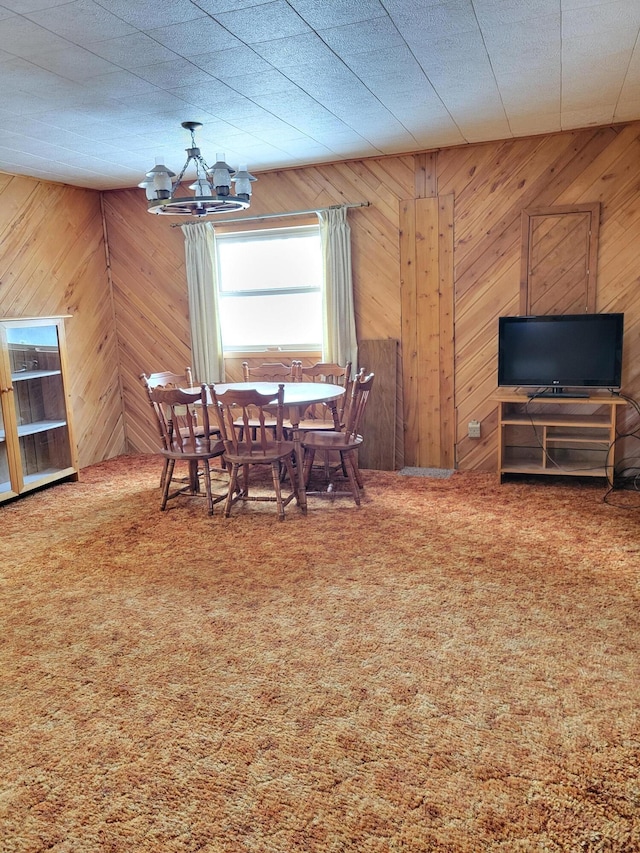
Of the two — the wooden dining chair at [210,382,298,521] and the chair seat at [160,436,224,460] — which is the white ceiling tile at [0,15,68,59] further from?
the chair seat at [160,436,224,460]

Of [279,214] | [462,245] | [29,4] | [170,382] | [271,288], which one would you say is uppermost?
[29,4]

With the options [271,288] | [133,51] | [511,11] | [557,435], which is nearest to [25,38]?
[133,51]

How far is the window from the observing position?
567 cm

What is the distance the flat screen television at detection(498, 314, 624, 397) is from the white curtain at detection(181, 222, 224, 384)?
2617mm

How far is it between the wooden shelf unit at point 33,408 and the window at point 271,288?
155cm

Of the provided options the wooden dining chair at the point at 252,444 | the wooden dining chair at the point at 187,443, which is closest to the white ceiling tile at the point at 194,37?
the wooden dining chair at the point at 252,444

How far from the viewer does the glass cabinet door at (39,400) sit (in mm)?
4945

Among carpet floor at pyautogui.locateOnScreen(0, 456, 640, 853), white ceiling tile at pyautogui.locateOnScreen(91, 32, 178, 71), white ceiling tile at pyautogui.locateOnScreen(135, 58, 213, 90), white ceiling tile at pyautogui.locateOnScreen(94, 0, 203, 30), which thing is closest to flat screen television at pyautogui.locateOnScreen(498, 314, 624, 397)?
carpet floor at pyautogui.locateOnScreen(0, 456, 640, 853)

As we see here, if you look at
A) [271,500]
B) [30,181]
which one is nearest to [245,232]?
[30,181]

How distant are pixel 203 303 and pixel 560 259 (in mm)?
3107

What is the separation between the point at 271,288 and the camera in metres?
5.81

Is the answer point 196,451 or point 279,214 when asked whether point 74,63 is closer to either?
point 196,451

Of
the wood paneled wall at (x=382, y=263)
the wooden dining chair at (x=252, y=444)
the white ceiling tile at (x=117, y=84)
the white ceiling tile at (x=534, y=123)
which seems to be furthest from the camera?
the wood paneled wall at (x=382, y=263)

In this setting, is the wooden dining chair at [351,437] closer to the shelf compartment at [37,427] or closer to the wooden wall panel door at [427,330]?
the wooden wall panel door at [427,330]
